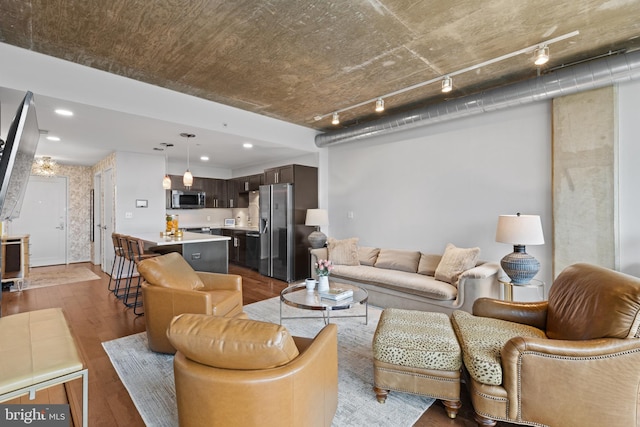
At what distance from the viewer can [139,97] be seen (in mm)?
3432

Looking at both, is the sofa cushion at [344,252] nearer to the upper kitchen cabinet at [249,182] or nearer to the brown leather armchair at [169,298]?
the brown leather armchair at [169,298]

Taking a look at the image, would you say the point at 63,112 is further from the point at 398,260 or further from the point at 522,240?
the point at 522,240

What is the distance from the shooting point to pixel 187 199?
7188 mm

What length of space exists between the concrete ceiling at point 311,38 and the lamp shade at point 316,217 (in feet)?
7.51

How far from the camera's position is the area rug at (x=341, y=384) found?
6.14ft

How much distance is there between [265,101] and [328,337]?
346 centimetres

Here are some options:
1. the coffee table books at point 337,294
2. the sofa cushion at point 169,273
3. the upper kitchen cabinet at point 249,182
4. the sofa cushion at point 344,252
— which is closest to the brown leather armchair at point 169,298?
the sofa cushion at point 169,273

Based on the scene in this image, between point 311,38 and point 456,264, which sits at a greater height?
point 311,38

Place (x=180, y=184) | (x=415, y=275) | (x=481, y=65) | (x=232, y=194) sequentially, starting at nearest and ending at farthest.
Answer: (x=481, y=65) → (x=415, y=275) → (x=180, y=184) → (x=232, y=194)

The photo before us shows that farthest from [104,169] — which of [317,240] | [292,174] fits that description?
[317,240]

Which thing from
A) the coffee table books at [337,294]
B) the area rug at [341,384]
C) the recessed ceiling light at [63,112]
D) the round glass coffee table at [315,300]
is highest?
the recessed ceiling light at [63,112]

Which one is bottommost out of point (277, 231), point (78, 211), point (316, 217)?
point (277, 231)

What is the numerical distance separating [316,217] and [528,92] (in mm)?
3475

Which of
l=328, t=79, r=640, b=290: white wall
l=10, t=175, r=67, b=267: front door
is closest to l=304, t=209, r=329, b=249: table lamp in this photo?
l=328, t=79, r=640, b=290: white wall
